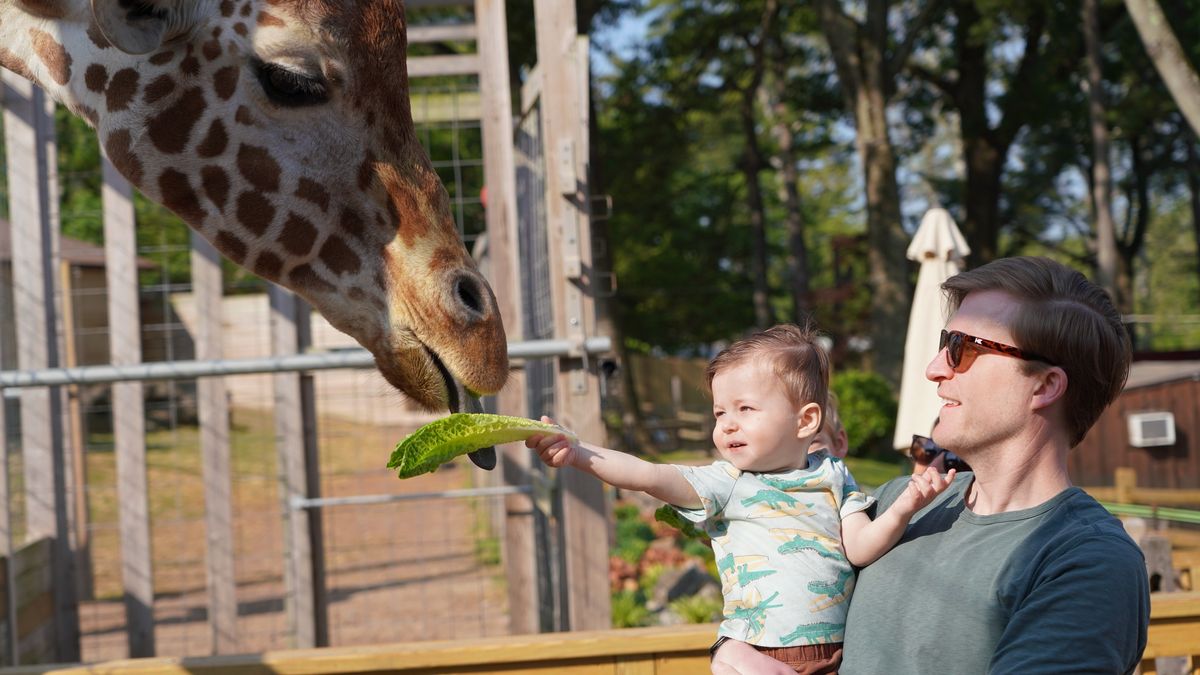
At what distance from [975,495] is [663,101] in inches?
727

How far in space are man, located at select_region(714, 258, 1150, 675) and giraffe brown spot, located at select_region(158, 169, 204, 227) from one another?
4.58 ft

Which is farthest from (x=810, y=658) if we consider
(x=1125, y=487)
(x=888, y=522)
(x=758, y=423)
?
(x=1125, y=487)

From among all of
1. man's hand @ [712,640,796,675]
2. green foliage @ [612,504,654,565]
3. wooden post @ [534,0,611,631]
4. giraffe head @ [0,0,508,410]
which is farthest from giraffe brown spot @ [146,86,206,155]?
green foliage @ [612,504,654,565]

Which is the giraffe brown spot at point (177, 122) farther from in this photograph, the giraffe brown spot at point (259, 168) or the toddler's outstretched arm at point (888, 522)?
the toddler's outstretched arm at point (888, 522)

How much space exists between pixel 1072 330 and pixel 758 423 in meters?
0.61

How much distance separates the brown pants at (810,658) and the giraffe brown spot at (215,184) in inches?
52.5

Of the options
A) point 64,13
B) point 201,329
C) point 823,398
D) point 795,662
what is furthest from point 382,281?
point 201,329

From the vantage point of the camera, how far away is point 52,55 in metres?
1.98

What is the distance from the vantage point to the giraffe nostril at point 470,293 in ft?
6.47

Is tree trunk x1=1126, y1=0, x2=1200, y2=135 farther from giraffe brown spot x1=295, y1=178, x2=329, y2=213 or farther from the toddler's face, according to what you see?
giraffe brown spot x1=295, y1=178, x2=329, y2=213

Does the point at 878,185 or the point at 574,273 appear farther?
the point at 878,185

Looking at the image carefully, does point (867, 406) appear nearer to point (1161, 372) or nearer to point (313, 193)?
point (1161, 372)

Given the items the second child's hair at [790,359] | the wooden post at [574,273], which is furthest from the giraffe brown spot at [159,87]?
the wooden post at [574,273]

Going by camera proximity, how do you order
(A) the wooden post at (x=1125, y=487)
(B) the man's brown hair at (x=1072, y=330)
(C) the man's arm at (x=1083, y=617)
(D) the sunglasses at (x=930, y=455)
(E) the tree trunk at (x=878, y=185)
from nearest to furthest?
(C) the man's arm at (x=1083, y=617) → (B) the man's brown hair at (x=1072, y=330) → (D) the sunglasses at (x=930, y=455) → (A) the wooden post at (x=1125, y=487) → (E) the tree trunk at (x=878, y=185)
